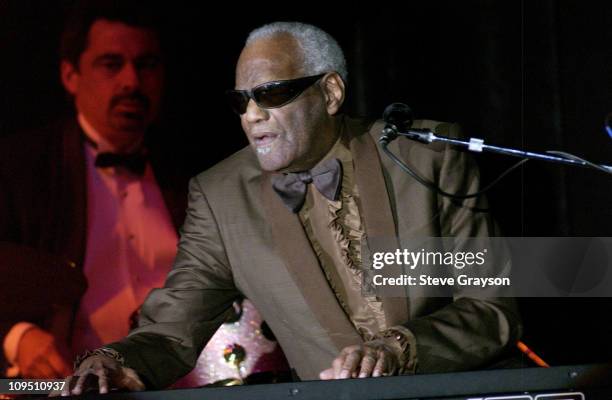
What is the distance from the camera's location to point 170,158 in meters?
2.74

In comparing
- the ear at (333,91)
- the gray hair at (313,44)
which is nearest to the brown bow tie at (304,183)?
the ear at (333,91)

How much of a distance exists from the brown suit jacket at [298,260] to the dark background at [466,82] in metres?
0.12

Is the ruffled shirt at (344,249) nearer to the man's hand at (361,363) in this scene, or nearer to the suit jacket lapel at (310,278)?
the suit jacket lapel at (310,278)

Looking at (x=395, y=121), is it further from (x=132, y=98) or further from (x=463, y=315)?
(x=132, y=98)

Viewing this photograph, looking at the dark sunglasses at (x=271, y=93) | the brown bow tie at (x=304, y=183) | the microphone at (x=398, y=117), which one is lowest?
the brown bow tie at (x=304, y=183)

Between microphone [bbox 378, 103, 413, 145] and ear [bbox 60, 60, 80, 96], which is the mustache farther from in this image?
microphone [bbox 378, 103, 413, 145]

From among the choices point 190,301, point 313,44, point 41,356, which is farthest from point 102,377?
point 313,44

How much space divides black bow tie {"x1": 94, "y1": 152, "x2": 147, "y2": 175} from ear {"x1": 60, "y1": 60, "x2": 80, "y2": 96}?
0.22 metres

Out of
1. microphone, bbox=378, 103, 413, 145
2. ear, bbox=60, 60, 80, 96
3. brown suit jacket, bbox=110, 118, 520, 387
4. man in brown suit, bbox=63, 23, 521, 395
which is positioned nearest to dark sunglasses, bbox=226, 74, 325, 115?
man in brown suit, bbox=63, 23, 521, 395

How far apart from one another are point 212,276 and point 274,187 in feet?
1.07

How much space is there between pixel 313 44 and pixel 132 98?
0.61 metres

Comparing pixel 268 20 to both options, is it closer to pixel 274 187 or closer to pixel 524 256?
pixel 274 187

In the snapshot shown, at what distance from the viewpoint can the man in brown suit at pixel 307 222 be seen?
2.58m

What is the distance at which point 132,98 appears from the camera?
9.12 ft
